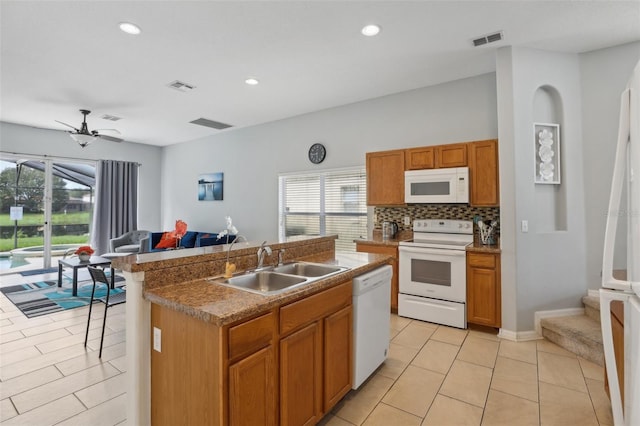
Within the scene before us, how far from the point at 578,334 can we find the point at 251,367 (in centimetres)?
305

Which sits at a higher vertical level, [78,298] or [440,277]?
[440,277]

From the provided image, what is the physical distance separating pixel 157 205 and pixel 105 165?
151 cm

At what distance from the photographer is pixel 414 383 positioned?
2.41 metres

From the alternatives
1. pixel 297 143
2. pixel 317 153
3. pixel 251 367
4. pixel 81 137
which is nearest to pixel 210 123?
pixel 297 143

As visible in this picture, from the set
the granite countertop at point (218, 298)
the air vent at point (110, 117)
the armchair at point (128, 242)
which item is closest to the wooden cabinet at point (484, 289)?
the granite countertop at point (218, 298)

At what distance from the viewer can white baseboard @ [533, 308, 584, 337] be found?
10.4ft

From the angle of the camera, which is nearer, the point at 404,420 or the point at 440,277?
the point at 404,420

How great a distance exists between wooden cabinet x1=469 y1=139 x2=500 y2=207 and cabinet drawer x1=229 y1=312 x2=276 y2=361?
9.51 feet

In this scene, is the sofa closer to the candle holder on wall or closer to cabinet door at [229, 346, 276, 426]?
cabinet door at [229, 346, 276, 426]

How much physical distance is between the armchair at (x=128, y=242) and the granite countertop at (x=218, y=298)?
514 centimetres

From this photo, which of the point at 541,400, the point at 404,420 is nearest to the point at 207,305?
the point at 404,420

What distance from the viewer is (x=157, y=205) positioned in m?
8.08

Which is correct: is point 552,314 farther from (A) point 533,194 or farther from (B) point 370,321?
(B) point 370,321

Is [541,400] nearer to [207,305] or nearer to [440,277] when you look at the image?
[440,277]
